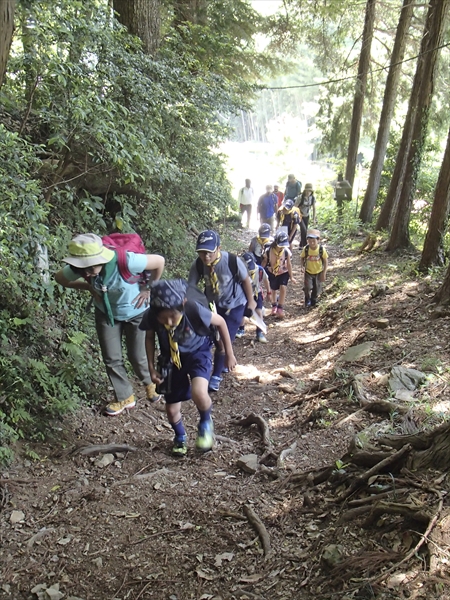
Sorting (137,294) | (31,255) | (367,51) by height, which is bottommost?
(137,294)

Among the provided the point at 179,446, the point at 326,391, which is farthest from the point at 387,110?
the point at 179,446

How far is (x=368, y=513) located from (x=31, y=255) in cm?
444

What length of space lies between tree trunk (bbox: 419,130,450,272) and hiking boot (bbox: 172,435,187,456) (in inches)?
271

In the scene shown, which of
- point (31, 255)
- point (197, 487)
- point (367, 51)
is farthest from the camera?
point (367, 51)

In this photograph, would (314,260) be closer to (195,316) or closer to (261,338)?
(261,338)

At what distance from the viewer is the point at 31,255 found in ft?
17.7

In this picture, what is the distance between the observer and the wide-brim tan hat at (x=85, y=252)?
14.5ft

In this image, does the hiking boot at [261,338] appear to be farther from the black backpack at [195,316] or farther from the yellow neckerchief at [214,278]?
the black backpack at [195,316]

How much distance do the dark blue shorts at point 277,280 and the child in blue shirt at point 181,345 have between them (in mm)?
5478

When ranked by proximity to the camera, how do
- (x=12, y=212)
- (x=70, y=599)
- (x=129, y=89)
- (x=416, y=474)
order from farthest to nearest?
1. (x=129, y=89)
2. (x=12, y=212)
3. (x=416, y=474)
4. (x=70, y=599)

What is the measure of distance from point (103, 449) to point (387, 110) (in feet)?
49.8

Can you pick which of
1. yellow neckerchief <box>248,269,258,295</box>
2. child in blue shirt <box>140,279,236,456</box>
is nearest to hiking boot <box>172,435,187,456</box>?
child in blue shirt <box>140,279,236,456</box>

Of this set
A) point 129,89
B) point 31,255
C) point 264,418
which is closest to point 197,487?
point 264,418

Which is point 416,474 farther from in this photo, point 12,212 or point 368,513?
point 12,212
